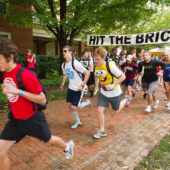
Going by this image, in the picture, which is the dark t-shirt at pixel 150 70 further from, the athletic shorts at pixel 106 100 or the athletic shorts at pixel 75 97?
the athletic shorts at pixel 75 97

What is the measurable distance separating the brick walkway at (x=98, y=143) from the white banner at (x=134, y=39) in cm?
330

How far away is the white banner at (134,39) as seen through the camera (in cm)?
661

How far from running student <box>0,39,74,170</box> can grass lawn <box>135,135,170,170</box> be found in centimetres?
160

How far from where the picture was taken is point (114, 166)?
Result: 2672 millimetres

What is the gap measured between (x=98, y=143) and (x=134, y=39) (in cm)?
572

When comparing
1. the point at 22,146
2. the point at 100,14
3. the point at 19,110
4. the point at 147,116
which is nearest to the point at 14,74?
the point at 19,110

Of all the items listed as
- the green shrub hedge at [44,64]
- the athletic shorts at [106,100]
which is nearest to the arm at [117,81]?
the athletic shorts at [106,100]

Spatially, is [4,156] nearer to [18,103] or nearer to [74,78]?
[18,103]

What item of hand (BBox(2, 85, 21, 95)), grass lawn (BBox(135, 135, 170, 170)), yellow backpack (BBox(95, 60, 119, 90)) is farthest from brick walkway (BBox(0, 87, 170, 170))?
hand (BBox(2, 85, 21, 95))

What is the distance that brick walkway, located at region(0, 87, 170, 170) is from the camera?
272 cm

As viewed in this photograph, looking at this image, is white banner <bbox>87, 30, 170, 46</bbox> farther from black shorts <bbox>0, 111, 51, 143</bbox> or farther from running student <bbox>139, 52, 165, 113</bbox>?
black shorts <bbox>0, 111, 51, 143</bbox>

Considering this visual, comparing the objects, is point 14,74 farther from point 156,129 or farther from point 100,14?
point 100,14

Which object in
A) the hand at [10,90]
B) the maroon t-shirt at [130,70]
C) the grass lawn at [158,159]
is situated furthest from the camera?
the maroon t-shirt at [130,70]

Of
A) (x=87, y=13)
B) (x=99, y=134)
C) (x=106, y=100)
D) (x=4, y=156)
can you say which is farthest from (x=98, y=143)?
(x=87, y=13)
